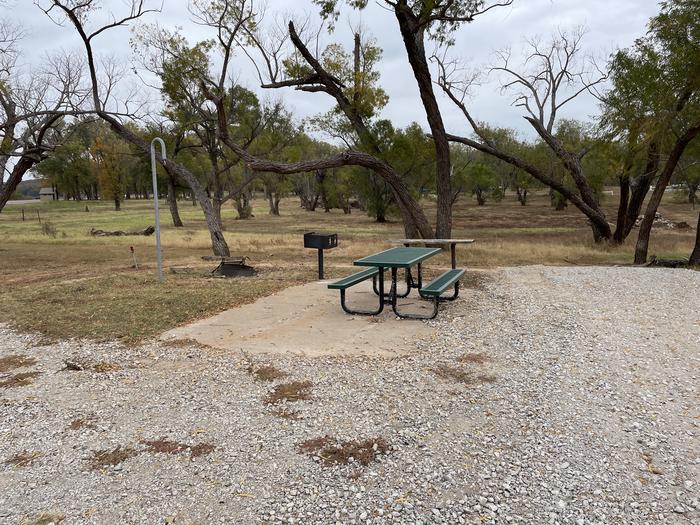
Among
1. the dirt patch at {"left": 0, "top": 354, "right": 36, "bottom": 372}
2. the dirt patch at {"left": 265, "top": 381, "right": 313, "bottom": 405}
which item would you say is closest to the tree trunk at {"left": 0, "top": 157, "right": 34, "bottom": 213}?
the dirt patch at {"left": 0, "top": 354, "right": 36, "bottom": 372}

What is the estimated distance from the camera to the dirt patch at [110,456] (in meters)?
2.78

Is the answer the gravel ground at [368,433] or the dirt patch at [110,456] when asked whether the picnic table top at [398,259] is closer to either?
the gravel ground at [368,433]

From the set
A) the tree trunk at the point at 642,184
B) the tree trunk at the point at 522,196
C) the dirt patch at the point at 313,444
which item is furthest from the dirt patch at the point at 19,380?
the tree trunk at the point at 522,196

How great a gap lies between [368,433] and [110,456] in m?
1.51

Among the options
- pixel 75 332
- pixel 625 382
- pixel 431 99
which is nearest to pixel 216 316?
pixel 75 332

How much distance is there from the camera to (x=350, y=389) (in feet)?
12.2

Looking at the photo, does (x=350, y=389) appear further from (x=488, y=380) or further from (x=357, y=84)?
(x=357, y=84)

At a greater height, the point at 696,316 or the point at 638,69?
the point at 638,69

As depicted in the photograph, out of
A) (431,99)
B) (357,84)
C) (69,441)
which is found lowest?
(69,441)

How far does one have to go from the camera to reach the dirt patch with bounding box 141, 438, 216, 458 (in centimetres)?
289

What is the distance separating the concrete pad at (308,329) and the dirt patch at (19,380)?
1.27 m

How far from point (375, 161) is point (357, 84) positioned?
3552mm

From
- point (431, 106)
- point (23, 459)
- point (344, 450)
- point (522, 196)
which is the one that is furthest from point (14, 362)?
point (522, 196)

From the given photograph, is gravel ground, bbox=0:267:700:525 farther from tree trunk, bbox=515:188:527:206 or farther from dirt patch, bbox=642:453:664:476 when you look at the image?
tree trunk, bbox=515:188:527:206
